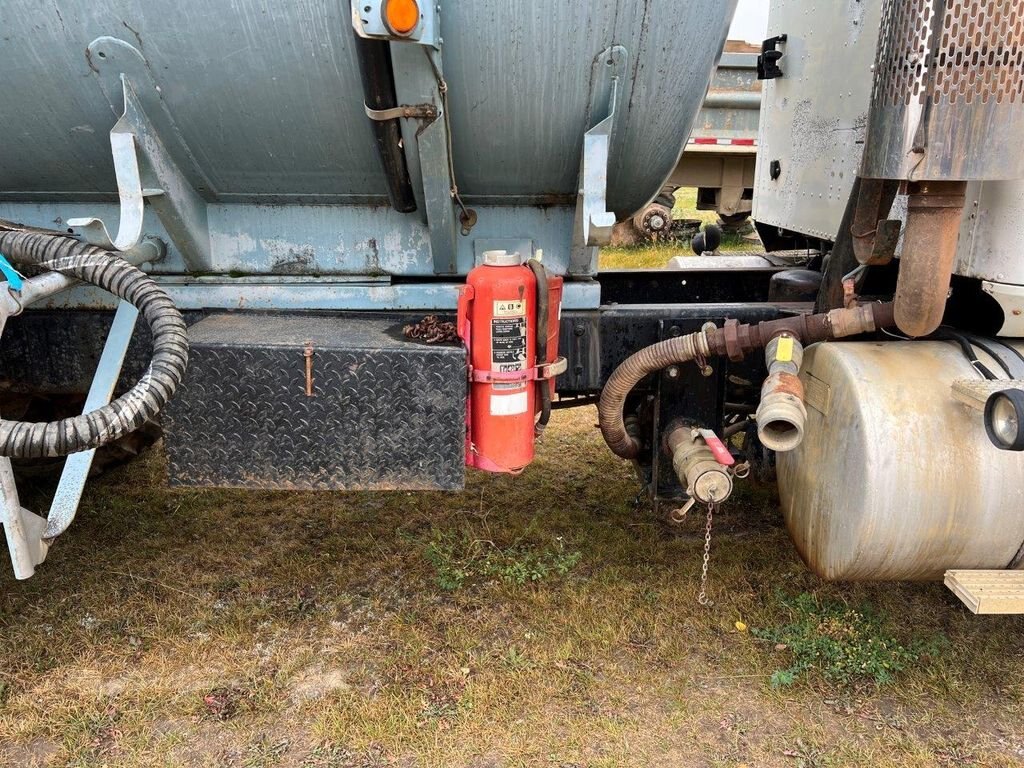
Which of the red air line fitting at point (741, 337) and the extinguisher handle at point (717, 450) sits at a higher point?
the red air line fitting at point (741, 337)

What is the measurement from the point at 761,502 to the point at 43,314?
3.05 metres

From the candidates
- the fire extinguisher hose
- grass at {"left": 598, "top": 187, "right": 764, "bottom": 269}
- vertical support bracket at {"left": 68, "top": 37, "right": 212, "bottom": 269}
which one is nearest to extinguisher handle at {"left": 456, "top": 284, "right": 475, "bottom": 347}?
the fire extinguisher hose

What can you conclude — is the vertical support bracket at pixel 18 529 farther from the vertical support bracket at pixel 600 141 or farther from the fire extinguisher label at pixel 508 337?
the vertical support bracket at pixel 600 141

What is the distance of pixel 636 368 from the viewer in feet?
8.16

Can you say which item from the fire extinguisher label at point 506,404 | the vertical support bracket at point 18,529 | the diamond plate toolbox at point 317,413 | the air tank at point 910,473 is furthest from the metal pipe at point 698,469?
the vertical support bracket at point 18,529

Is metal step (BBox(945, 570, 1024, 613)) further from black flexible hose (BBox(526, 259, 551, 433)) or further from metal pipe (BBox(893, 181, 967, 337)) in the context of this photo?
black flexible hose (BBox(526, 259, 551, 433))

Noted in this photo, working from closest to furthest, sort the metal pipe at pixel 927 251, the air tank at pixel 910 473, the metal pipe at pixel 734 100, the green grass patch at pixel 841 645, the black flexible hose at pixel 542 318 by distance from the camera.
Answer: the metal pipe at pixel 927 251, the air tank at pixel 910 473, the black flexible hose at pixel 542 318, the green grass patch at pixel 841 645, the metal pipe at pixel 734 100

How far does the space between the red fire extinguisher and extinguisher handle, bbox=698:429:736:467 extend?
523 millimetres

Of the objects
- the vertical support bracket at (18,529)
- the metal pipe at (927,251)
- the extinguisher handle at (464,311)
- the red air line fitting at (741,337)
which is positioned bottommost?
the vertical support bracket at (18,529)

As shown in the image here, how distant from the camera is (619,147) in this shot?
93.0 inches

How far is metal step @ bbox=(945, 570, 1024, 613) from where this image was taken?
6.76 feet

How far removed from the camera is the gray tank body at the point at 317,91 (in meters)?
2.07

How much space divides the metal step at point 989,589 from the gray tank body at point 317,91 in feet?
4.77

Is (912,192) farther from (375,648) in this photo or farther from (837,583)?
(375,648)
